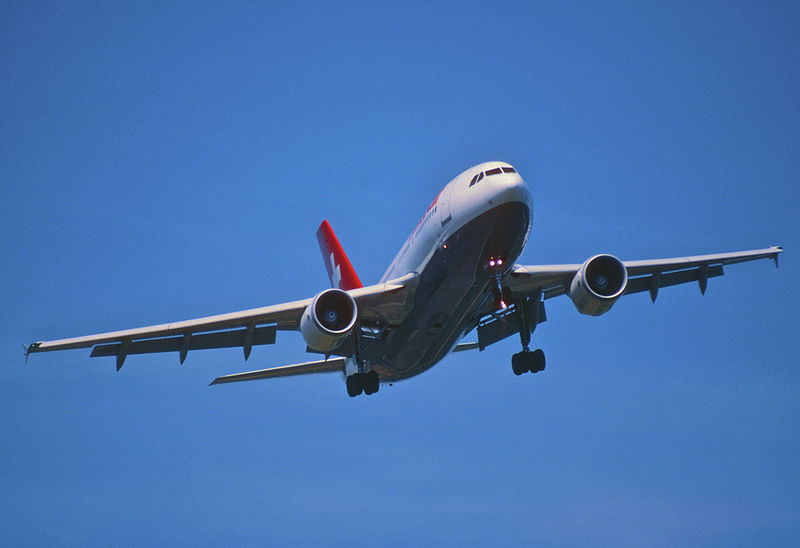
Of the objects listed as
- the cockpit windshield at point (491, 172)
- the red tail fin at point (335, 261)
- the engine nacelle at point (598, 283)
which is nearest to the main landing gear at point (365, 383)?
the red tail fin at point (335, 261)

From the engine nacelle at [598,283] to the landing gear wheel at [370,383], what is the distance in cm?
626

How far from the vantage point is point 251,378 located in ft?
A: 101

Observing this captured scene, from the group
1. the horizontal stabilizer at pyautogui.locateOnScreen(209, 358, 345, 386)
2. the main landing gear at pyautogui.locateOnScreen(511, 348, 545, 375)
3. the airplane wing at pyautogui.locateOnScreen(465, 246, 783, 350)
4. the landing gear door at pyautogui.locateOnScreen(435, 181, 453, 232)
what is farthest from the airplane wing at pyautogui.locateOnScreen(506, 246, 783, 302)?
the horizontal stabilizer at pyautogui.locateOnScreen(209, 358, 345, 386)

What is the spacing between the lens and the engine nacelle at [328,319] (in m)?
24.8

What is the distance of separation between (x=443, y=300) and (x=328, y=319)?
3077mm

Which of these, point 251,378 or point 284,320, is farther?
point 251,378

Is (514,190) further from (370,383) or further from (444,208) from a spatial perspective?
(370,383)

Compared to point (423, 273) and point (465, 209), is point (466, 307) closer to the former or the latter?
point (423, 273)

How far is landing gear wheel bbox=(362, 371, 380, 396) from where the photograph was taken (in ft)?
92.5

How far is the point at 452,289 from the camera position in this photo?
24.8 meters

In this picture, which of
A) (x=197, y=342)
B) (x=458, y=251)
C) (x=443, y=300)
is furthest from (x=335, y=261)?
(x=458, y=251)

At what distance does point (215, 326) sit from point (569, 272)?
10.1 meters

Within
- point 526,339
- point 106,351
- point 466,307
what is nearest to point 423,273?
point 466,307

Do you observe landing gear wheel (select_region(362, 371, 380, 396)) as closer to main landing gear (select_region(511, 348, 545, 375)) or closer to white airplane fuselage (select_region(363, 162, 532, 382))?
white airplane fuselage (select_region(363, 162, 532, 382))
